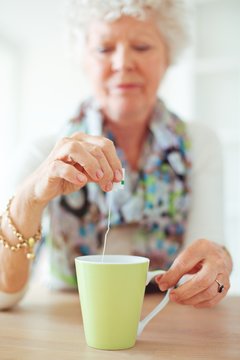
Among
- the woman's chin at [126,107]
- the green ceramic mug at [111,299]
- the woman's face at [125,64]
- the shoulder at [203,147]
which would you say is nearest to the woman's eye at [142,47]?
the woman's face at [125,64]

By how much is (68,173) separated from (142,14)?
2.00 feet

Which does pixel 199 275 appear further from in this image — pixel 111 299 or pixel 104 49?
pixel 104 49

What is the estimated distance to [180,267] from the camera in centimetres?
75

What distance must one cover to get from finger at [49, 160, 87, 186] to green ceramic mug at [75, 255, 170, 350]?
0.14 meters

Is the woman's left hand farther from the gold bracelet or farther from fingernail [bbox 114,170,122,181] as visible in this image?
the gold bracelet

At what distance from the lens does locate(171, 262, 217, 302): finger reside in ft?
2.42

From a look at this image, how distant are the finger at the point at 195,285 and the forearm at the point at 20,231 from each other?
0.97 ft

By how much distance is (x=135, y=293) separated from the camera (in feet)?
2.12

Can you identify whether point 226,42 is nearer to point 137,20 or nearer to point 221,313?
point 137,20

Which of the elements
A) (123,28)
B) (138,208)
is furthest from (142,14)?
(138,208)

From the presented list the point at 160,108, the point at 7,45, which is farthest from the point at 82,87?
the point at 160,108

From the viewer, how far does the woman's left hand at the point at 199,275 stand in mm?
742

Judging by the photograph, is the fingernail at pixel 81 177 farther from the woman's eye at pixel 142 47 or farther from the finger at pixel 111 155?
the woman's eye at pixel 142 47

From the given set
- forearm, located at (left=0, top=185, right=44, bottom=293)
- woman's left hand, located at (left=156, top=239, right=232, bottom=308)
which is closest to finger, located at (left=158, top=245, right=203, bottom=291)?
woman's left hand, located at (left=156, top=239, right=232, bottom=308)
